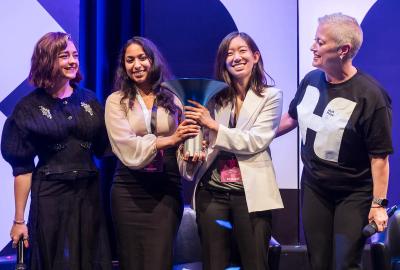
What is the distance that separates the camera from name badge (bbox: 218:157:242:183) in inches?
122

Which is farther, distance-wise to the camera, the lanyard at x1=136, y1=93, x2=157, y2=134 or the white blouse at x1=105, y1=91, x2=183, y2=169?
the lanyard at x1=136, y1=93, x2=157, y2=134

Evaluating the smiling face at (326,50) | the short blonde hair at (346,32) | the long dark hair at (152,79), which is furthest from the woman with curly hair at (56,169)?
the short blonde hair at (346,32)

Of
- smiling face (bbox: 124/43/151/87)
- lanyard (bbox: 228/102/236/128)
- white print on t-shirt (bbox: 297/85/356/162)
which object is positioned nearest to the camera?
white print on t-shirt (bbox: 297/85/356/162)

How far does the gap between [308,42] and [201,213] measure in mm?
1727

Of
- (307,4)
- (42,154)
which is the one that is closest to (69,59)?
(42,154)

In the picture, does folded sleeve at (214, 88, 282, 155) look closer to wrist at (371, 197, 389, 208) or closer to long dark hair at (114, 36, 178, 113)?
long dark hair at (114, 36, 178, 113)

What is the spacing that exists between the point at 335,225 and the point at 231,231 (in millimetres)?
528

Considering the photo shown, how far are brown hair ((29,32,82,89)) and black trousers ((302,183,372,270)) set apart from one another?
148 cm

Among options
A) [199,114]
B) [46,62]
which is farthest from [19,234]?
[199,114]

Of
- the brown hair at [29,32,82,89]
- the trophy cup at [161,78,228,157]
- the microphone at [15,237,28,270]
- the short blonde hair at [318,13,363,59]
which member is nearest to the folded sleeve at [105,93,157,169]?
the trophy cup at [161,78,228,157]

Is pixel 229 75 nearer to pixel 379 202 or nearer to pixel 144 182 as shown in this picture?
pixel 144 182

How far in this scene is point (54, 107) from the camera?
3.26m

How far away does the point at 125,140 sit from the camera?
316 cm

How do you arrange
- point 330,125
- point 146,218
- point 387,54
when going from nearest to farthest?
point 330,125 < point 146,218 < point 387,54
